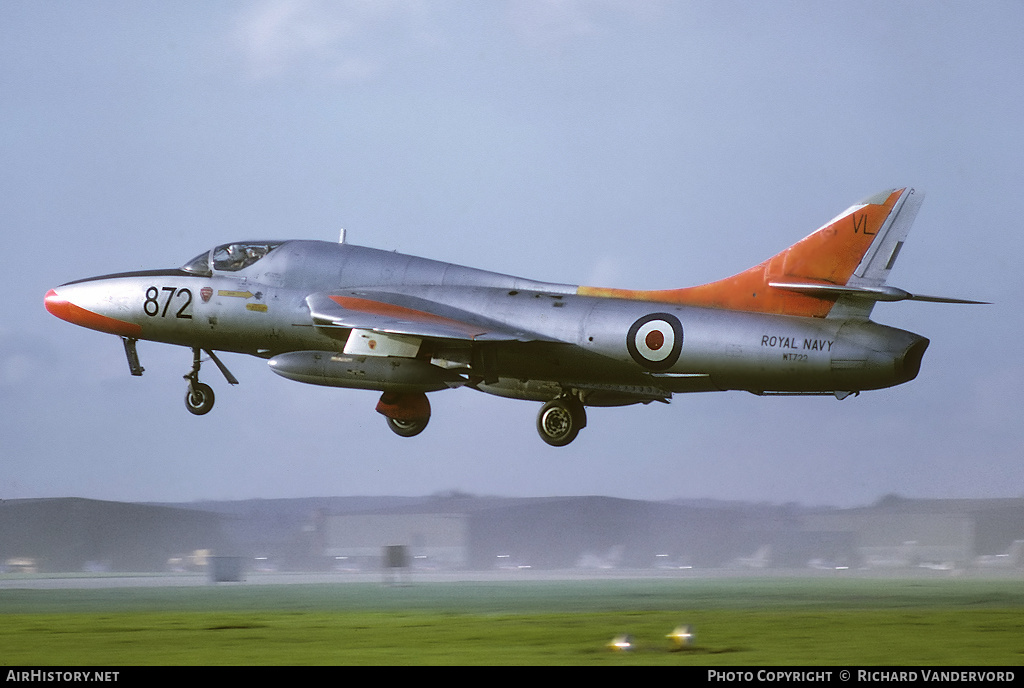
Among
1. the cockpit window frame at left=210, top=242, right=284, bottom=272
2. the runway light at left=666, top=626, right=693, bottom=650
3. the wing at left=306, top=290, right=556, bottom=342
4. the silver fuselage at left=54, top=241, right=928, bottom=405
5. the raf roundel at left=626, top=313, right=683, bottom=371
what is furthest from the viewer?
the cockpit window frame at left=210, top=242, right=284, bottom=272

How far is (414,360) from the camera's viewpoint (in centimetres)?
1789

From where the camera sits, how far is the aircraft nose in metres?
20.8

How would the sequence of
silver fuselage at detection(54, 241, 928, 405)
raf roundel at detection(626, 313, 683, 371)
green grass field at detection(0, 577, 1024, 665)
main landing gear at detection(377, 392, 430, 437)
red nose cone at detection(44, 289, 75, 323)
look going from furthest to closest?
1. red nose cone at detection(44, 289, 75, 323)
2. main landing gear at detection(377, 392, 430, 437)
3. raf roundel at detection(626, 313, 683, 371)
4. silver fuselage at detection(54, 241, 928, 405)
5. green grass field at detection(0, 577, 1024, 665)

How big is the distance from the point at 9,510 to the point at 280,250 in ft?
33.0

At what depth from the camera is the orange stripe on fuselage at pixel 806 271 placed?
16.2m

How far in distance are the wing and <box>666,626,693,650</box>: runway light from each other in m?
5.71

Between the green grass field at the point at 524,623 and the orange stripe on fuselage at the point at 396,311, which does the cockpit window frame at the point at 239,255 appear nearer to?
the orange stripe on fuselage at the point at 396,311

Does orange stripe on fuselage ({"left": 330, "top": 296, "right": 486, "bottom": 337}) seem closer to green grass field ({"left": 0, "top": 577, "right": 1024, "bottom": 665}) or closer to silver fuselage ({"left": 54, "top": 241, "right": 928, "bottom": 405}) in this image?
silver fuselage ({"left": 54, "top": 241, "right": 928, "bottom": 405})

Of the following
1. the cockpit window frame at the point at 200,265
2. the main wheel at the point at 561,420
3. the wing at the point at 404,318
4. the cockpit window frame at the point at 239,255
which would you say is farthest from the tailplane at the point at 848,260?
the cockpit window frame at the point at 200,265

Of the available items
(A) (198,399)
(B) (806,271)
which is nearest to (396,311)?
(A) (198,399)

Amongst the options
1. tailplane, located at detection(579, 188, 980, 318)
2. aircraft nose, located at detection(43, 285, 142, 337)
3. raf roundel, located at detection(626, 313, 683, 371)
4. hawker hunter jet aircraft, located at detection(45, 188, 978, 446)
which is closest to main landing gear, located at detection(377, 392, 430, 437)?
hawker hunter jet aircraft, located at detection(45, 188, 978, 446)

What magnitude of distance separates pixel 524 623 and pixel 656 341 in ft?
14.8

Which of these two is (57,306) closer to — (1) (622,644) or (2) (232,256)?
(2) (232,256)
